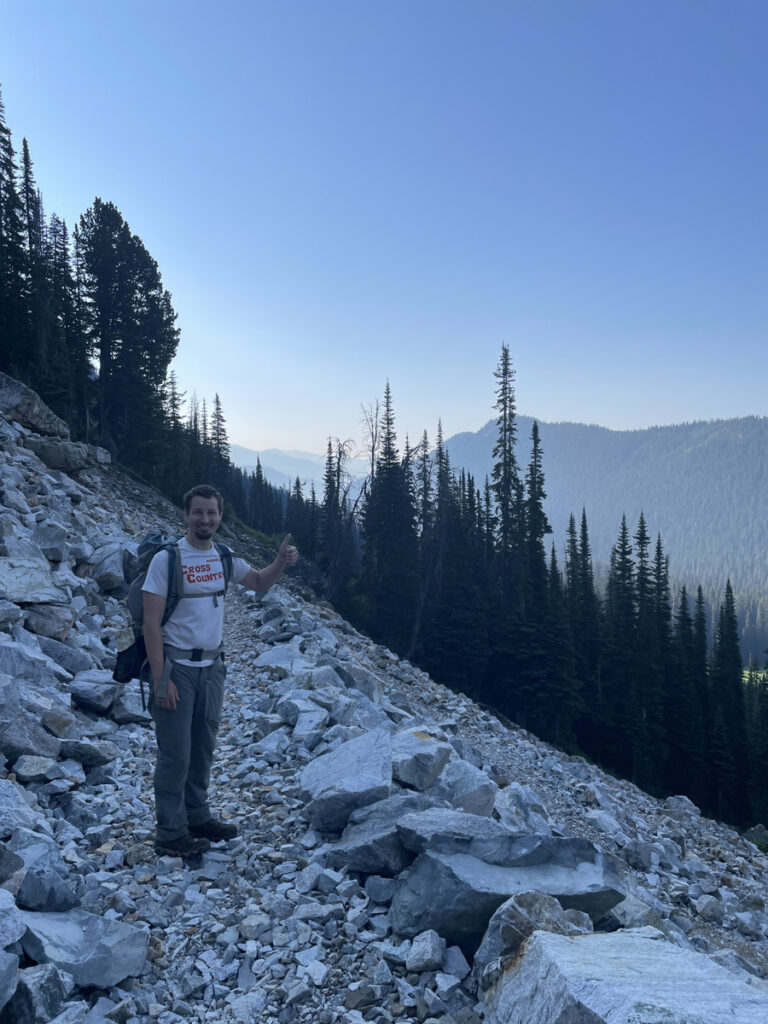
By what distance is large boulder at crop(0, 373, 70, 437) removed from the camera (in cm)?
1886

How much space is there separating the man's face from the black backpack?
183 millimetres

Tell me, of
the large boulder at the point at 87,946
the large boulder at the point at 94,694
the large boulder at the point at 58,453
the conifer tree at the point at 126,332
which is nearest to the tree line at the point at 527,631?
the conifer tree at the point at 126,332

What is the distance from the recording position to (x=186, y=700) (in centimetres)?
462

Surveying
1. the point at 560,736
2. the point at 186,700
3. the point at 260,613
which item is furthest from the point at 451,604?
the point at 186,700

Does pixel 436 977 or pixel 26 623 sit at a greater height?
pixel 26 623

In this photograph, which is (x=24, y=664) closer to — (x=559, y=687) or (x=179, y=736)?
(x=179, y=736)

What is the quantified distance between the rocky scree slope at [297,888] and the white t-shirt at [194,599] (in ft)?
4.91

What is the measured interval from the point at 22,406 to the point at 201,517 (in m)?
17.8

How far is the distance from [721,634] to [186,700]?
196ft

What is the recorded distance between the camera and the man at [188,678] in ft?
14.7

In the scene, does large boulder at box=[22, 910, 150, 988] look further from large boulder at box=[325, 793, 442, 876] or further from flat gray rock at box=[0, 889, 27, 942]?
large boulder at box=[325, 793, 442, 876]

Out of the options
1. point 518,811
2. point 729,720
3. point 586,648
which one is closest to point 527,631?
point 586,648

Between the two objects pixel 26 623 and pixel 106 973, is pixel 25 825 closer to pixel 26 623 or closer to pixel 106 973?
pixel 106 973

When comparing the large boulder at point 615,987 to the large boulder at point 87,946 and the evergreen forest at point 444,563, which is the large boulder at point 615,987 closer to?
the large boulder at point 87,946
